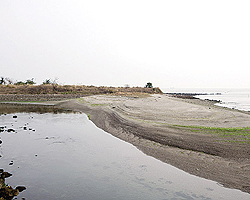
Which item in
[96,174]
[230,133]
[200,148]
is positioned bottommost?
[96,174]

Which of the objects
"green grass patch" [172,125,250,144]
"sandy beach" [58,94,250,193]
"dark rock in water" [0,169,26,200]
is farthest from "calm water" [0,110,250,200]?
"green grass patch" [172,125,250,144]

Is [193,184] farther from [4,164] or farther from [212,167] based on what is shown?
[4,164]

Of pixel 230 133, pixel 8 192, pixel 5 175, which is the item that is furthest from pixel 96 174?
pixel 230 133

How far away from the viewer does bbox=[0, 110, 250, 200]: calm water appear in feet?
25.9

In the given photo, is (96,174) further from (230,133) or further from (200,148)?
(230,133)

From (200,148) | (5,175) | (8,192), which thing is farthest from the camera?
(200,148)

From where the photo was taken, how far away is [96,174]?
974 centimetres

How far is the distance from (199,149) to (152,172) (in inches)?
159

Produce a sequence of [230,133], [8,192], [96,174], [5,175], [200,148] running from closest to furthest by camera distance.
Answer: [8,192], [5,175], [96,174], [200,148], [230,133]

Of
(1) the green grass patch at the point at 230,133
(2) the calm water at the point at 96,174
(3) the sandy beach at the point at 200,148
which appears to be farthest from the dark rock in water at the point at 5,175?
(1) the green grass patch at the point at 230,133

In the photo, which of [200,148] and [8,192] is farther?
[200,148]

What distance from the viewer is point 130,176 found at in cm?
951

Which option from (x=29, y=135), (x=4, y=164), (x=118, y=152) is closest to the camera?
(x=4, y=164)

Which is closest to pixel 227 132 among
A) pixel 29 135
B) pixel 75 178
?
pixel 75 178
